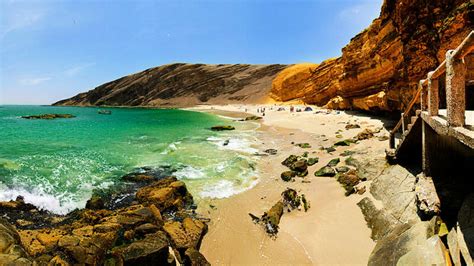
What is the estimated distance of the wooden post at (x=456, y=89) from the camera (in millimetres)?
4465

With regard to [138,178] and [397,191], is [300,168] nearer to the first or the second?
[397,191]

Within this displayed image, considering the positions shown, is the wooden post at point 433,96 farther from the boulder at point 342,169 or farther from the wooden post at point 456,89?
the boulder at point 342,169

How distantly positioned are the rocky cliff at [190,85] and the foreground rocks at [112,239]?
83.7 meters

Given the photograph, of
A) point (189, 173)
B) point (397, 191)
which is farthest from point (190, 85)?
point (397, 191)

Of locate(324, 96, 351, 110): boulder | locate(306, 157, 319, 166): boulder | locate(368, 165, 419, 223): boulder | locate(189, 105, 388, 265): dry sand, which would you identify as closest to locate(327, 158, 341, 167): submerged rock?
locate(306, 157, 319, 166): boulder

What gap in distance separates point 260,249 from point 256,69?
112 metres

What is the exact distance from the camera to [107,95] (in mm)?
A: 138000

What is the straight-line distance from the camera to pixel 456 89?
14.7 feet

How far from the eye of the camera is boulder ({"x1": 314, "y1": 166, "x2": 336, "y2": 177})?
12562 millimetres

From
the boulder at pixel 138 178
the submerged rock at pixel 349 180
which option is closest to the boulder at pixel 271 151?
the submerged rock at pixel 349 180

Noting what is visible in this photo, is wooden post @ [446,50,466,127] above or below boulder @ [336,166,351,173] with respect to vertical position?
above

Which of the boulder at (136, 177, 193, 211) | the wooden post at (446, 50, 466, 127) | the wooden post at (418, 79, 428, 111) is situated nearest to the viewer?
the wooden post at (446, 50, 466, 127)

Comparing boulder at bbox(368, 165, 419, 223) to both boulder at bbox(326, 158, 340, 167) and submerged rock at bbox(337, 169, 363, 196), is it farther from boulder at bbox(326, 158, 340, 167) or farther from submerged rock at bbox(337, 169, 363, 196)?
boulder at bbox(326, 158, 340, 167)

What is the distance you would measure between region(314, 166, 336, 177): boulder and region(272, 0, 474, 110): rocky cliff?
872 centimetres
